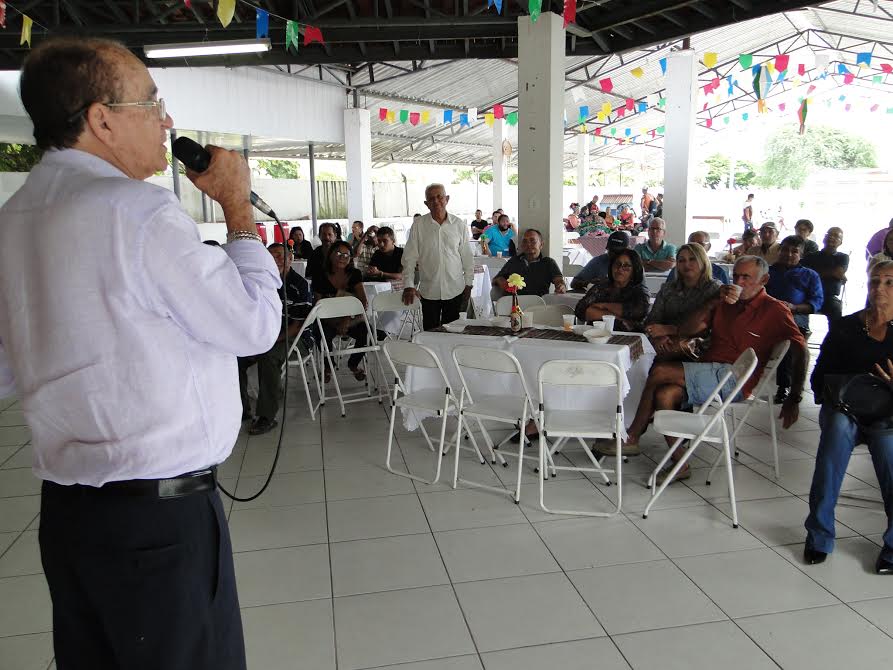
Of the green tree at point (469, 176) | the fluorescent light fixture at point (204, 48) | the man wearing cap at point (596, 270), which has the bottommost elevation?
the man wearing cap at point (596, 270)

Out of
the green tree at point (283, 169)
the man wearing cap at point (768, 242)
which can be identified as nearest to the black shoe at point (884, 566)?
the man wearing cap at point (768, 242)

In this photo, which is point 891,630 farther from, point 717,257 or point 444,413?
point 717,257

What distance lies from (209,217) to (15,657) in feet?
29.4

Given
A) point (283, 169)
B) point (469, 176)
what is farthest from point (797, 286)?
point (469, 176)

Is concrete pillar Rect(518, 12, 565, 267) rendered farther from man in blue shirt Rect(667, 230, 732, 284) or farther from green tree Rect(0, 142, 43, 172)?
green tree Rect(0, 142, 43, 172)

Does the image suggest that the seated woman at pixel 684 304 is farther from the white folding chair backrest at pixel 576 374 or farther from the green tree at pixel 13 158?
the green tree at pixel 13 158

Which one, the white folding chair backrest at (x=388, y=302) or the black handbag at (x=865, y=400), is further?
the white folding chair backrest at (x=388, y=302)

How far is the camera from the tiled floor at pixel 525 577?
7.24ft

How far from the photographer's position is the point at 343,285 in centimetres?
567

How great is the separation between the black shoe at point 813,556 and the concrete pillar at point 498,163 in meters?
13.7

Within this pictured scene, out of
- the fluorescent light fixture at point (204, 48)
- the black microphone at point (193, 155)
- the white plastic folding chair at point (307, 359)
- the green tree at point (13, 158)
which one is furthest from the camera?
the green tree at point (13, 158)

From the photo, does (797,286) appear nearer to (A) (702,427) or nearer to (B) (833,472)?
(A) (702,427)

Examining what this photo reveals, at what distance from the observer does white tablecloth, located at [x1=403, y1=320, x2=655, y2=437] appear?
3453mm

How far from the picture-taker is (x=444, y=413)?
3.51m
